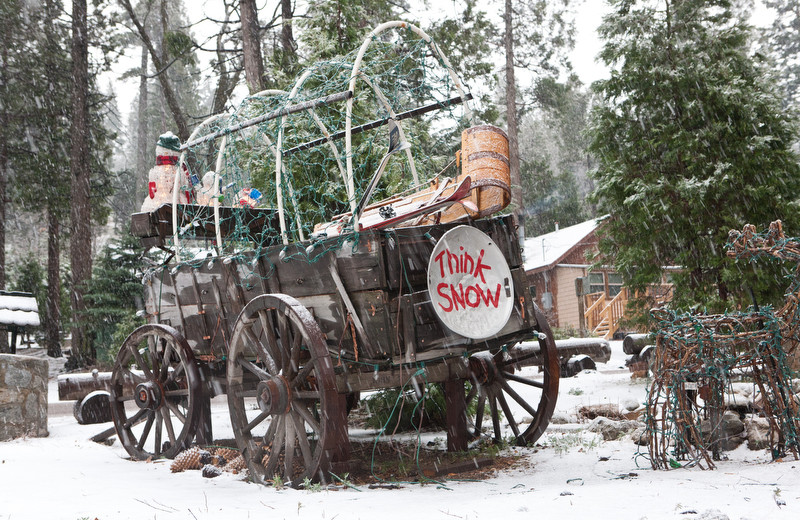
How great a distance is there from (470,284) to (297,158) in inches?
124

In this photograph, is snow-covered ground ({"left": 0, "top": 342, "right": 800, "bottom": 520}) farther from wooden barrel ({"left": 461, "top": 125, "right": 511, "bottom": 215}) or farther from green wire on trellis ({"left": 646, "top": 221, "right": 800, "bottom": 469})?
wooden barrel ({"left": 461, "top": 125, "right": 511, "bottom": 215})

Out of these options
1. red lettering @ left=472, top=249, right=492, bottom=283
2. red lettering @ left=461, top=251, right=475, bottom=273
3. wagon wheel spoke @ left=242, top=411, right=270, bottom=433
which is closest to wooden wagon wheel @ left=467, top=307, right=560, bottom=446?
red lettering @ left=472, top=249, right=492, bottom=283

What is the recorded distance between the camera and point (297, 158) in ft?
23.2

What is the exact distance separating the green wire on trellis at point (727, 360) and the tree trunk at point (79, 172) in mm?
14352

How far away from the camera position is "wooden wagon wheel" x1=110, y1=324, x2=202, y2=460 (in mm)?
5598

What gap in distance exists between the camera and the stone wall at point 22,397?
679cm

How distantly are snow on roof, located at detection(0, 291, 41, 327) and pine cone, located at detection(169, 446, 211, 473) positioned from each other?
6.32 meters

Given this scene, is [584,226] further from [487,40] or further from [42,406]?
[42,406]

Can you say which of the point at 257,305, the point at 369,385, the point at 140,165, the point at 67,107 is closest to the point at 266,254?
the point at 257,305

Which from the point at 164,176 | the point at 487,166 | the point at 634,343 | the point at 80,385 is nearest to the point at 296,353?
the point at 487,166

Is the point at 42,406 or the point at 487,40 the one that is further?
the point at 487,40

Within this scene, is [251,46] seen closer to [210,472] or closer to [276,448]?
[210,472]

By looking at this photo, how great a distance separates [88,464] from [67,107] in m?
14.8

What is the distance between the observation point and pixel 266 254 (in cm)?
495
